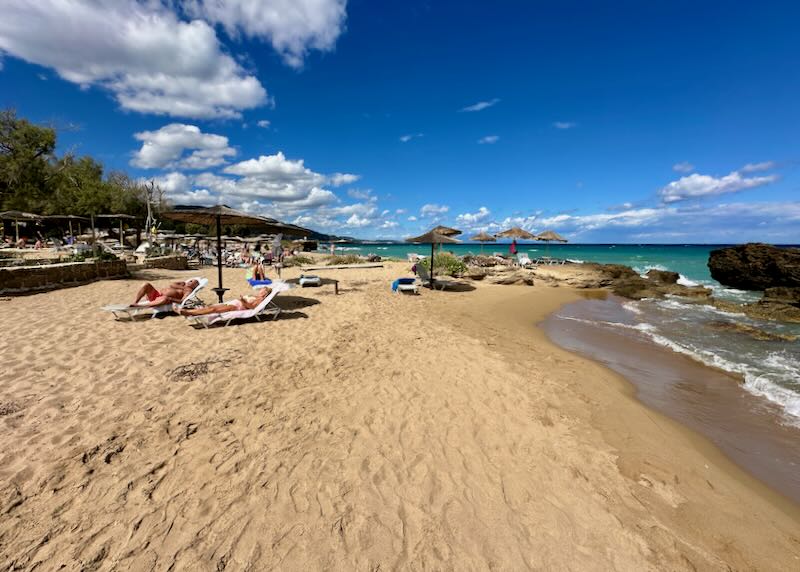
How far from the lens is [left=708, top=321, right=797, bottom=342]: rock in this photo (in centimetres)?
859

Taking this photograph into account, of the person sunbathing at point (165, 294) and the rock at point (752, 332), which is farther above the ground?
the person sunbathing at point (165, 294)

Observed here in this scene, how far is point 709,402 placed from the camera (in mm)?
5078

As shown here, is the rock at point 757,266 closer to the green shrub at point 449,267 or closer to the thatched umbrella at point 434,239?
the green shrub at point 449,267

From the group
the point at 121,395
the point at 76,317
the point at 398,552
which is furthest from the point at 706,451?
the point at 76,317

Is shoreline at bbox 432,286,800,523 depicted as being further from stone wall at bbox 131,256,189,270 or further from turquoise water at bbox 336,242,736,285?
turquoise water at bbox 336,242,736,285

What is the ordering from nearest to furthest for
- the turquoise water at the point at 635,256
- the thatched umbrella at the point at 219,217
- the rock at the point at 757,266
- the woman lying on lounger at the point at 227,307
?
the woman lying on lounger at the point at 227,307, the thatched umbrella at the point at 219,217, the rock at the point at 757,266, the turquoise water at the point at 635,256

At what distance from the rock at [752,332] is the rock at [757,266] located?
39.9 feet

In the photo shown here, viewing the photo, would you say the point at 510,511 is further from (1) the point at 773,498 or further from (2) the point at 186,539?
(1) the point at 773,498

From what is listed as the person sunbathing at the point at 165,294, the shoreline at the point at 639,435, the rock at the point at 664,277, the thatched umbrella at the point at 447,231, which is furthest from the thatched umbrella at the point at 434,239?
the rock at the point at 664,277

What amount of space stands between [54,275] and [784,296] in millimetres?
25100

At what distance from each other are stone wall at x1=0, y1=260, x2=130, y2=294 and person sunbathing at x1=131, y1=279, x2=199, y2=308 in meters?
4.02

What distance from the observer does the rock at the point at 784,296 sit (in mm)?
12681

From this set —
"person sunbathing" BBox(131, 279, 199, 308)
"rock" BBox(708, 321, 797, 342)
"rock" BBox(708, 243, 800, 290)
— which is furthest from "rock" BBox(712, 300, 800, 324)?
"person sunbathing" BBox(131, 279, 199, 308)

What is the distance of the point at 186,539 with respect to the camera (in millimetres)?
2217
